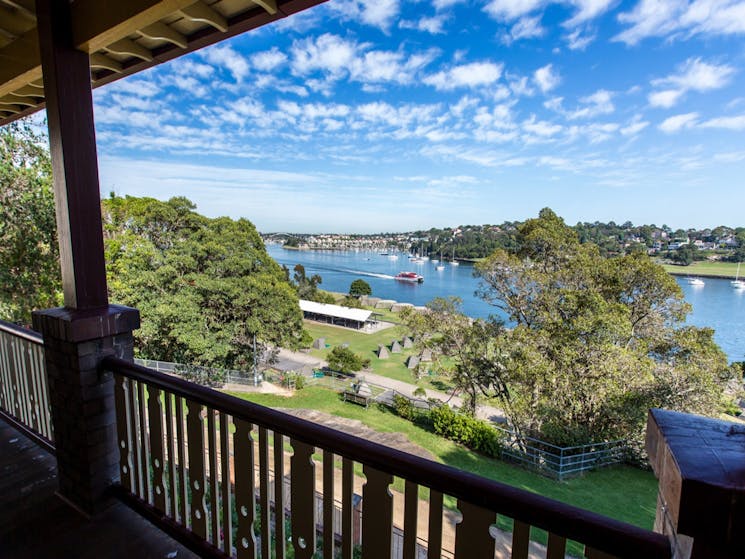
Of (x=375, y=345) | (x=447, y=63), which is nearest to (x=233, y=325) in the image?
(x=375, y=345)

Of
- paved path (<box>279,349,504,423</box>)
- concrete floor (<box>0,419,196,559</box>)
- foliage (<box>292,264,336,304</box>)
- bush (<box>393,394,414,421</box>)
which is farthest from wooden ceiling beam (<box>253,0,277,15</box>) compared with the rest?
foliage (<box>292,264,336,304</box>)

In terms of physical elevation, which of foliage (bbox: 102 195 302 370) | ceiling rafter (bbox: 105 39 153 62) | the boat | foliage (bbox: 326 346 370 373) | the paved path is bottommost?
the paved path

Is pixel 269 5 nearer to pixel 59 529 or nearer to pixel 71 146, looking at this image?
pixel 71 146

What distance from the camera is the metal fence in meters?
10.0

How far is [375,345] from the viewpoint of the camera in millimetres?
24219

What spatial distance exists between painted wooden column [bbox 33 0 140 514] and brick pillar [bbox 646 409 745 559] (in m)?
2.26

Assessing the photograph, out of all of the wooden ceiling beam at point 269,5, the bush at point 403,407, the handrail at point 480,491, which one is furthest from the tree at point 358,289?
the handrail at point 480,491

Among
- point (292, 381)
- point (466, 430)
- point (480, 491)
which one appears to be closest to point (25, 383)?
point (480, 491)

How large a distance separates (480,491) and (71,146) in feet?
7.38

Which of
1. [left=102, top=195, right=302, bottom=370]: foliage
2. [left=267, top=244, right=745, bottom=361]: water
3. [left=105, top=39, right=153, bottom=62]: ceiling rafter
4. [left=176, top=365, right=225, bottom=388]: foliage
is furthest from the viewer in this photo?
[left=176, top=365, right=225, bottom=388]: foliage

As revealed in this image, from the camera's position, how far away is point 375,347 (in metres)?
23.7

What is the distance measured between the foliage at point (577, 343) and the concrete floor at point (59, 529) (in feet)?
31.9

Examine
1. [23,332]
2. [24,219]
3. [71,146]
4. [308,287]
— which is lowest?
[308,287]

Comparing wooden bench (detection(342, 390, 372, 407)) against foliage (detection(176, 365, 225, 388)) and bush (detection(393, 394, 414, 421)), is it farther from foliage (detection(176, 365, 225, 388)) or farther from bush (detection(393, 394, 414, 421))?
foliage (detection(176, 365, 225, 388))
